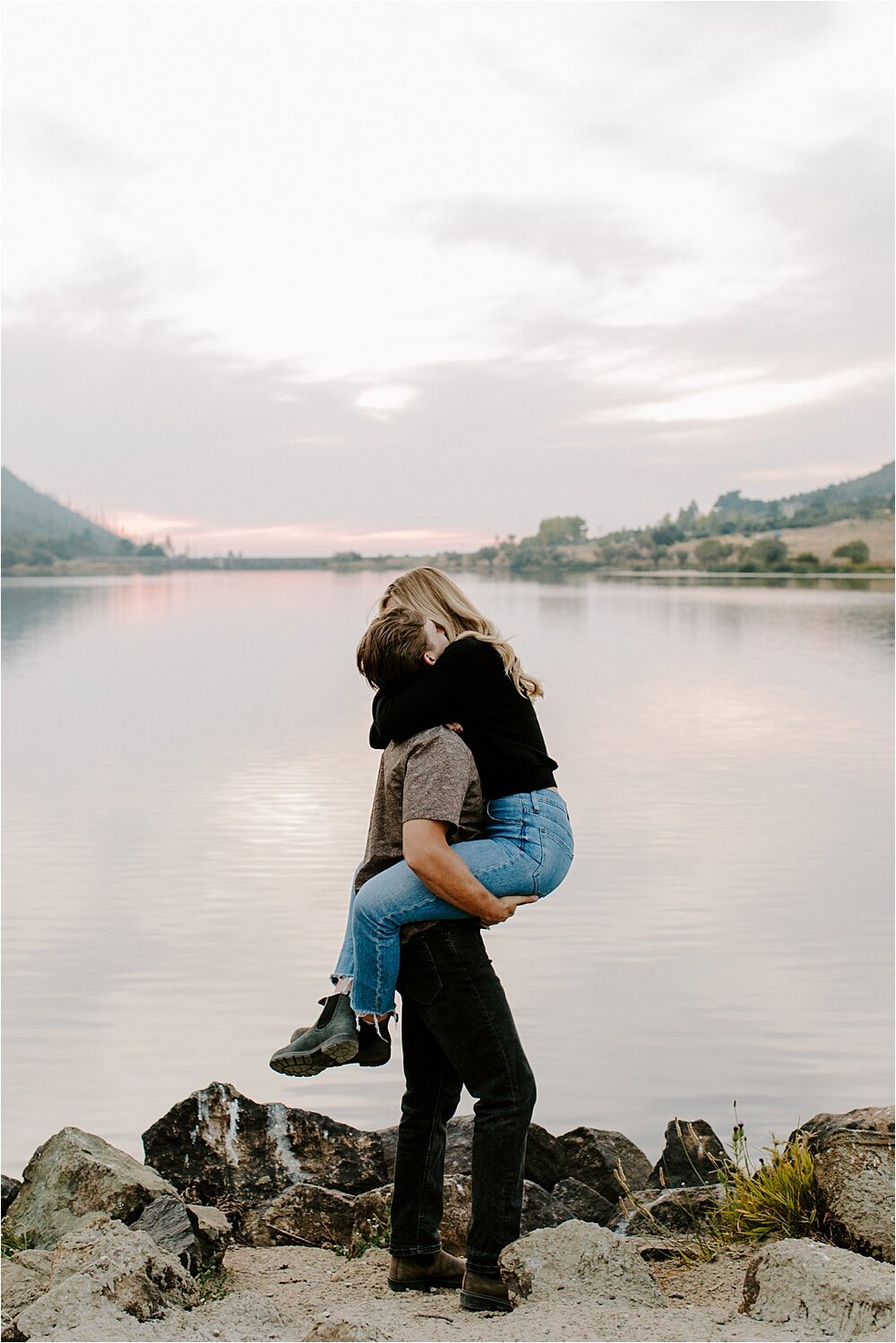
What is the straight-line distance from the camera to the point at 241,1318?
4031 mm

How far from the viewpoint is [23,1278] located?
14.2 feet

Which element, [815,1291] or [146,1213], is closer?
[815,1291]

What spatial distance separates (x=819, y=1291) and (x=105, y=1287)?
2083 mm

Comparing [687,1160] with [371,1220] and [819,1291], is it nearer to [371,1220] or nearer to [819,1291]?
[371,1220]

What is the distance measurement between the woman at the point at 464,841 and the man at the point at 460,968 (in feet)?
0.17

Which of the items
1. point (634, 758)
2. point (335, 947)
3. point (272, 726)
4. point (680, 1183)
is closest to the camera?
point (680, 1183)

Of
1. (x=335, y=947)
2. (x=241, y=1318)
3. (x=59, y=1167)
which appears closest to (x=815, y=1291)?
(x=241, y=1318)

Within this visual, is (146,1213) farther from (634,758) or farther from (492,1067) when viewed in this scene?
(634,758)

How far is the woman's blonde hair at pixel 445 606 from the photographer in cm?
403

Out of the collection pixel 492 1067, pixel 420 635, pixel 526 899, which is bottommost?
pixel 492 1067

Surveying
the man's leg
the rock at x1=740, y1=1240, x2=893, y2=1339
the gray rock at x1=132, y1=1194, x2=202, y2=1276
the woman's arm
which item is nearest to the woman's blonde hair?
the woman's arm

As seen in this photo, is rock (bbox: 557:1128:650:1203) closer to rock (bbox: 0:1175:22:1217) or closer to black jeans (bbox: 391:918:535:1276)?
black jeans (bbox: 391:918:535:1276)

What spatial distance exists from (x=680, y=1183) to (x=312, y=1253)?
1.66 metres

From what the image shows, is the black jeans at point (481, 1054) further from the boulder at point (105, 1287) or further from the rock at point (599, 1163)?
the rock at point (599, 1163)
